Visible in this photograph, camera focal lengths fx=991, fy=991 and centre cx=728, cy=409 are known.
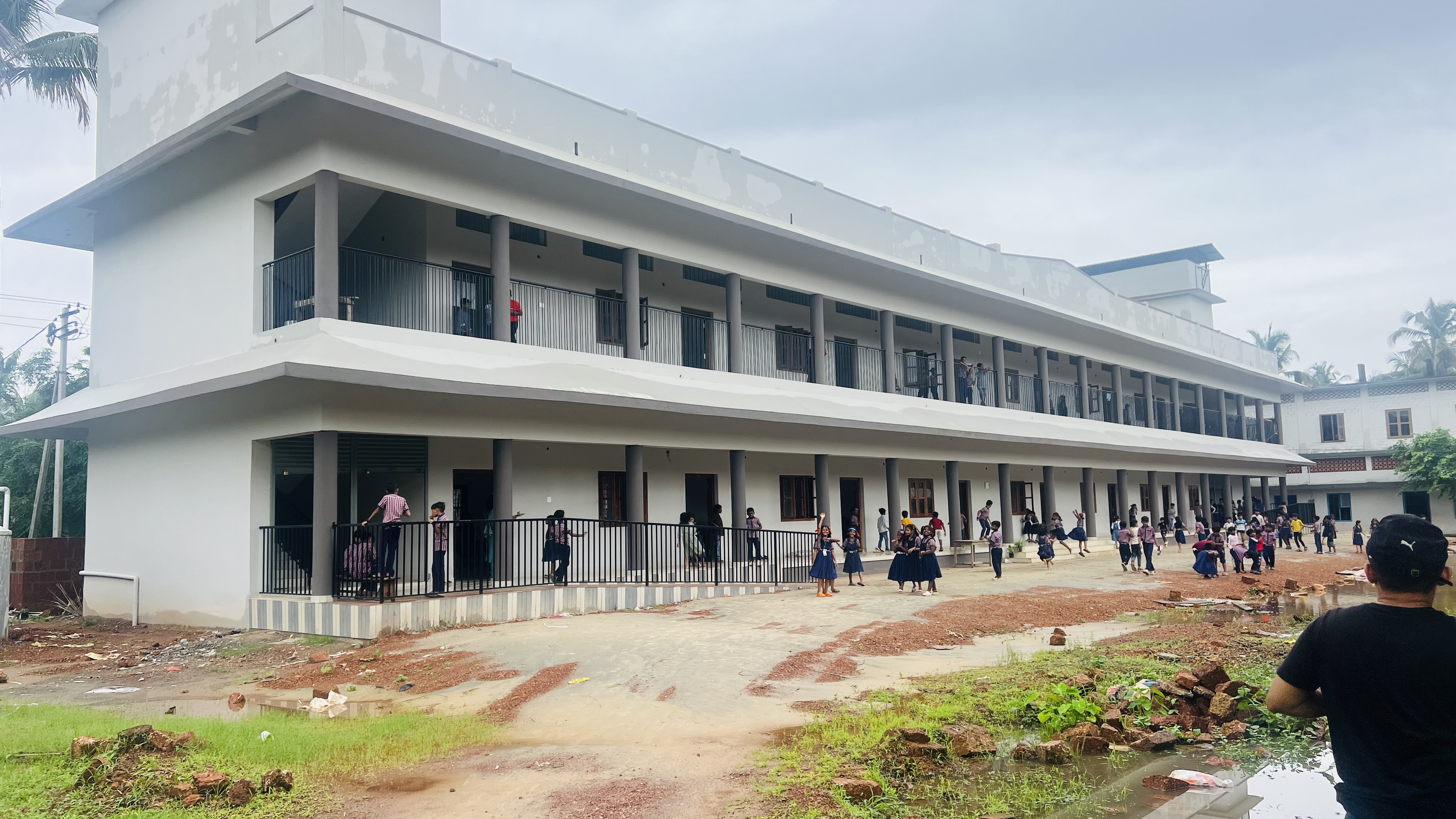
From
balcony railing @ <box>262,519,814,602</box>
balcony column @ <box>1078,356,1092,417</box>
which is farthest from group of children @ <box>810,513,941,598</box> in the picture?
balcony column @ <box>1078,356,1092,417</box>

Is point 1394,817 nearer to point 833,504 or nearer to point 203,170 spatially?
point 203,170

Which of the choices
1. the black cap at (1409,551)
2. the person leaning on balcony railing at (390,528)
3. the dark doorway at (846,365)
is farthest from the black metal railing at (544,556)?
the black cap at (1409,551)

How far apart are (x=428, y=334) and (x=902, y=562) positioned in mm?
9495

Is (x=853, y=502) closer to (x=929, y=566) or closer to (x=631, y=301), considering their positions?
(x=929, y=566)

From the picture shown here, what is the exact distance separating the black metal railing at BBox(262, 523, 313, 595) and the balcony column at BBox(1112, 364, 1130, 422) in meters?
29.5

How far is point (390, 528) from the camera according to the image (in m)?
14.4

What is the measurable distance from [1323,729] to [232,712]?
10.1 m

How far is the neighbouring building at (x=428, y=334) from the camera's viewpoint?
1498cm

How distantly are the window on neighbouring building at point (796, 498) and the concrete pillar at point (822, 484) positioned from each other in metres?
0.94

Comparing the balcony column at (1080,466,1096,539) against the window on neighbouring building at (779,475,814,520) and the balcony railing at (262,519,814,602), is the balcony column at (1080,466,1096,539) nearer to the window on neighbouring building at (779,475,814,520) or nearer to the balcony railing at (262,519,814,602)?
the window on neighbouring building at (779,475,814,520)

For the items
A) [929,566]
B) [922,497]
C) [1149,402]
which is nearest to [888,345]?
[922,497]

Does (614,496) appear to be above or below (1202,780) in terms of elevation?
above

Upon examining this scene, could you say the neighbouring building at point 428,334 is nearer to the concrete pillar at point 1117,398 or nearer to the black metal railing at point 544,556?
the black metal railing at point 544,556

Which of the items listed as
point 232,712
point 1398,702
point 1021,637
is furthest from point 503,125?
point 1398,702
